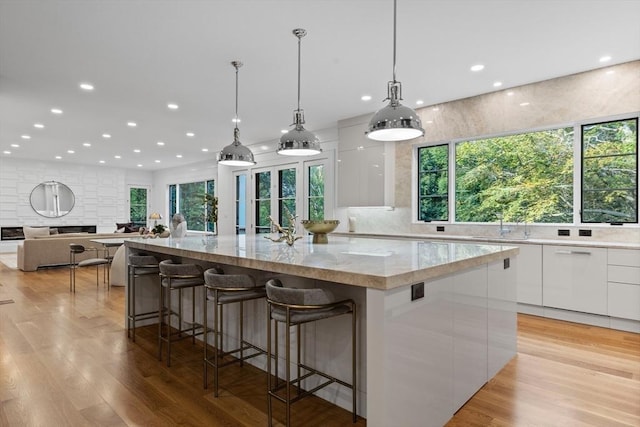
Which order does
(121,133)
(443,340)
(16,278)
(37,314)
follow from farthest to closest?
1. (121,133)
2. (16,278)
3. (37,314)
4. (443,340)

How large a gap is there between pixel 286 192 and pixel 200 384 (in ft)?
18.9

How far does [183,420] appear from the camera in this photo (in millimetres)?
2109

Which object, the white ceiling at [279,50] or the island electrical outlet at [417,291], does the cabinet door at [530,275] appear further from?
the island electrical outlet at [417,291]

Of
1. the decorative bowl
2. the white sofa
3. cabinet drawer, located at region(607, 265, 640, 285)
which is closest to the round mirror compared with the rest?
the white sofa

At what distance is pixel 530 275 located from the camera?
4.32 m

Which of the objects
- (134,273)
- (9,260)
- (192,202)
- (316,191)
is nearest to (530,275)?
(316,191)

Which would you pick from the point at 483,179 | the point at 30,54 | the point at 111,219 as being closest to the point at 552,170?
→ the point at 483,179

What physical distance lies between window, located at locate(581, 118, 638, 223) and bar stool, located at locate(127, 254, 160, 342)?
4.94 metres

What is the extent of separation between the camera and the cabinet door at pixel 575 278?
12.7 ft

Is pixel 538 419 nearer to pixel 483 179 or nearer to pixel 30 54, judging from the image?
pixel 483 179

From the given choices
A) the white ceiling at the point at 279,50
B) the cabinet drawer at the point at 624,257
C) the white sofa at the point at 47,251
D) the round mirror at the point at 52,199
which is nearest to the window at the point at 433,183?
the white ceiling at the point at 279,50

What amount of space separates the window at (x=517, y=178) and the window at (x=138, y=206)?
39.5 feet

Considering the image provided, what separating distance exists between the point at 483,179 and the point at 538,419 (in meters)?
3.84

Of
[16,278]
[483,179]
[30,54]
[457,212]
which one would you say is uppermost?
[30,54]
